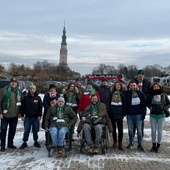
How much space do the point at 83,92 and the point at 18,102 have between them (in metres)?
1.76

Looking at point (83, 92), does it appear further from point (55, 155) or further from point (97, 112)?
point (55, 155)

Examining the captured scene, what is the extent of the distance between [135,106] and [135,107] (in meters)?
0.03

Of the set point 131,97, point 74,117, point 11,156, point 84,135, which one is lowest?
point 11,156

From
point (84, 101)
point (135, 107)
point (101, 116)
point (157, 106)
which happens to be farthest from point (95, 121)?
point (157, 106)

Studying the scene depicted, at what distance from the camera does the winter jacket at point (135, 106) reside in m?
6.60

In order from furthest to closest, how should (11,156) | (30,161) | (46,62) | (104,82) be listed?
(46,62), (104,82), (11,156), (30,161)

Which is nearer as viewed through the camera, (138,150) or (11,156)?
(11,156)

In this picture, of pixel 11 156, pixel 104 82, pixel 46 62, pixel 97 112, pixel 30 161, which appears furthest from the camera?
pixel 46 62

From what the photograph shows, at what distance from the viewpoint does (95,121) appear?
6.34 meters

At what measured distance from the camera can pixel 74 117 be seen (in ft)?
21.2

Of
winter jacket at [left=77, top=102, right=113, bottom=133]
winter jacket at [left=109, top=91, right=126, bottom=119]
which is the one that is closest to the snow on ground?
winter jacket at [left=77, top=102, right=113, bottom=133]

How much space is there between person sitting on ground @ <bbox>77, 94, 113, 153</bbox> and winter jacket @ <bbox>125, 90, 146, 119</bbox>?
A: 64cm

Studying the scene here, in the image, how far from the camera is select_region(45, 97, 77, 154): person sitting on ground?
238 inches

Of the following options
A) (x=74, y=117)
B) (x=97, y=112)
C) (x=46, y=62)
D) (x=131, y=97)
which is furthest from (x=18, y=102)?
(x=46, y=62)
